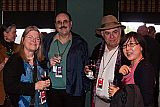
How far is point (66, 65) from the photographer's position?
383cm

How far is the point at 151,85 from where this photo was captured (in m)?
2.51

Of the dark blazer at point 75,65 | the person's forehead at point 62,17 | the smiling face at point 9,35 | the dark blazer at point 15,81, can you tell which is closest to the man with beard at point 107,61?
the dark blazer at point 75,65

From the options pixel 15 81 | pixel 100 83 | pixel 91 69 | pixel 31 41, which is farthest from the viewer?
pixel 91 69

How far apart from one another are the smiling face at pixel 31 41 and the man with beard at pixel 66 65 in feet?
2.82

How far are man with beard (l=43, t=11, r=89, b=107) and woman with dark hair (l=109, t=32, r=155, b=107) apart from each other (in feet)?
3.91

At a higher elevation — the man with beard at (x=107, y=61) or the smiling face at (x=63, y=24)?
the smiling face at (x=63, y=24)

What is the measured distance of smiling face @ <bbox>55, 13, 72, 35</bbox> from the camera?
382 centimetres

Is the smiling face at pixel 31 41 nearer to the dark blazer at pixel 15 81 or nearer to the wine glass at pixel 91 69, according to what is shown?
the dark blazer at pixel 15 81

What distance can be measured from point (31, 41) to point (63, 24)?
3.26ft

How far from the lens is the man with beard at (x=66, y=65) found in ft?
12.5

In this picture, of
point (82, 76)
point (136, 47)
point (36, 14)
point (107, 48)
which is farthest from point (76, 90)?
point (36, 14)

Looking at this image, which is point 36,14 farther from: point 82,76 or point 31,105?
point 31,105

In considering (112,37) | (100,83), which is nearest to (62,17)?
(112,37)

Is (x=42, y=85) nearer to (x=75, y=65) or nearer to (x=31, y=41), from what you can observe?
(x=31, y=41)
